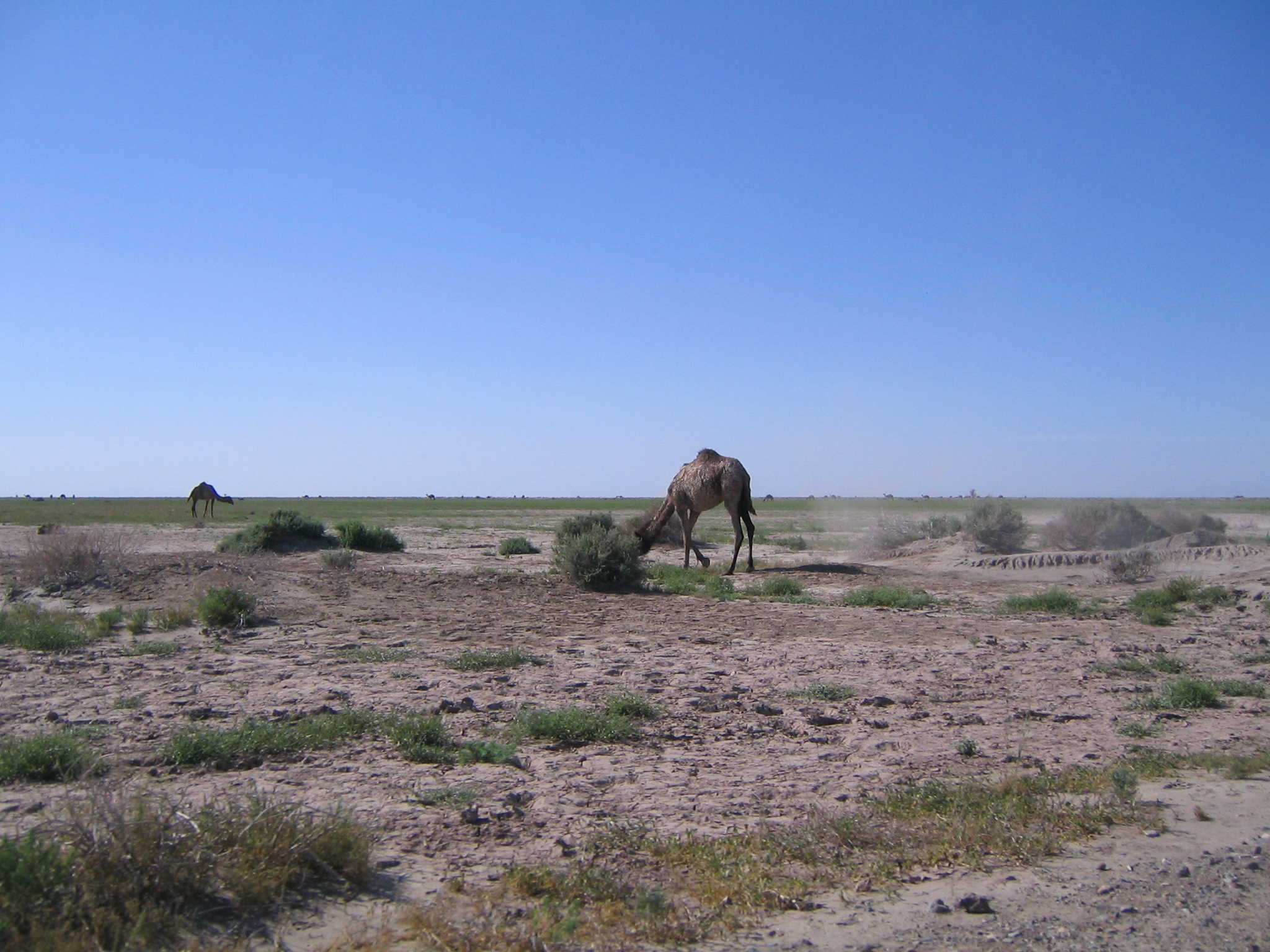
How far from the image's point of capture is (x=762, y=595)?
45.6ft

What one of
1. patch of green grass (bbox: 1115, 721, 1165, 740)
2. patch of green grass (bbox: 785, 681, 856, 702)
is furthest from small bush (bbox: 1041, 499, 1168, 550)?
patch of green grass (bbox: 785, 681, 856, 702)

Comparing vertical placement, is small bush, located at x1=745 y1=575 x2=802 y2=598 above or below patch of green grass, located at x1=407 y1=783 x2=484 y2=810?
above

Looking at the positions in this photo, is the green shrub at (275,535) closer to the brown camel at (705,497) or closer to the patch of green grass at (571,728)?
the brown camel at (705,497)

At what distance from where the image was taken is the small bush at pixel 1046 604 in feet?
40.4

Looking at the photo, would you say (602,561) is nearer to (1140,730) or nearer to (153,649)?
(153,649)

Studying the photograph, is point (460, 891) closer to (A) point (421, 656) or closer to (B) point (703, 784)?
(B) point (703, 784)

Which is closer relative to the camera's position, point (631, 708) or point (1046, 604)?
point (631, 708)

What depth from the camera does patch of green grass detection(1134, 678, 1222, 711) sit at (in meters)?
6.86

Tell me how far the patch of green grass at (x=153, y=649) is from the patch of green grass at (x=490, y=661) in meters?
2.75

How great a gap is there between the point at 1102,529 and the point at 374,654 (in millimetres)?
18691

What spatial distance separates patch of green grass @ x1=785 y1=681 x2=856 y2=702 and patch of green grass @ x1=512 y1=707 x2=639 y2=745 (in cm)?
182

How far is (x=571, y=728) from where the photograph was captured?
585 centimetres

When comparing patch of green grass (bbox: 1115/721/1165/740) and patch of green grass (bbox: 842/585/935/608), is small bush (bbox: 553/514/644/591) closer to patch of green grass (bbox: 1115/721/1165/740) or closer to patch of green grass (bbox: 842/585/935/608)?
patch of green grass (bbox: 842/585/935/608)

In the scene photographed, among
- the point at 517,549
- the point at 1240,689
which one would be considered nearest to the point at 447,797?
the point at 1240,689
